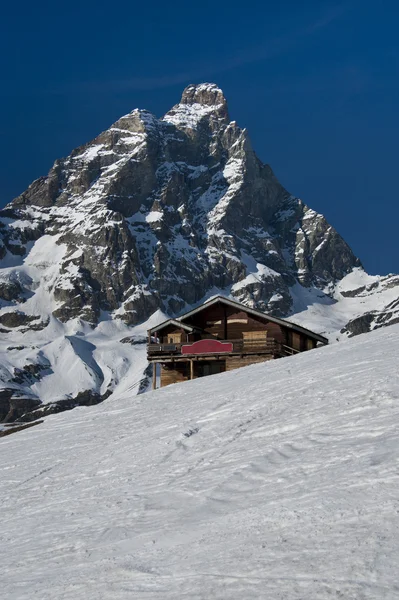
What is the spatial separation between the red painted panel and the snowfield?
2810 cm

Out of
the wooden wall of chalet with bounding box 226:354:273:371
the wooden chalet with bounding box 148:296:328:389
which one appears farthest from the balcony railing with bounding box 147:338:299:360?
the wooden wall of chalet with bounding box 226:354:273:371

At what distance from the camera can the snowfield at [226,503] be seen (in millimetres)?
8422

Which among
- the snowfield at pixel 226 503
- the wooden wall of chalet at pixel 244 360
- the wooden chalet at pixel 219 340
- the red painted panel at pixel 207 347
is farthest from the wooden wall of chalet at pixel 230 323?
the snowfield at pixel 226 503

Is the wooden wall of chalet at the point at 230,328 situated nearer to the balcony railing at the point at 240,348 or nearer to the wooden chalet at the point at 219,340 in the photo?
the wooden chalet at the point at 219,340

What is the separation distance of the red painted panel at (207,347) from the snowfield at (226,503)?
2810 cm

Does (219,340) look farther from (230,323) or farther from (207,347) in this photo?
(230,323)

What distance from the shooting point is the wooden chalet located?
4897 centimetres

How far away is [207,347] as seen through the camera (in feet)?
161

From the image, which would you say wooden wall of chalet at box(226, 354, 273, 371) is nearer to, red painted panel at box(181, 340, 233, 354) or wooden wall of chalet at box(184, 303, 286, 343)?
red painted panel at box(181, 340, 233, 354)

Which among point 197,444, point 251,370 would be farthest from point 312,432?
point 251,370

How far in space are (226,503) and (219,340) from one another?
39.0m

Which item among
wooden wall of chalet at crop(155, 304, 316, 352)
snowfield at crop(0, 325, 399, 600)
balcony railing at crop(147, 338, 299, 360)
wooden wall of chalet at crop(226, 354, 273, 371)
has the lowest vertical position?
snowfield at crop(0, 325, 399, 600)

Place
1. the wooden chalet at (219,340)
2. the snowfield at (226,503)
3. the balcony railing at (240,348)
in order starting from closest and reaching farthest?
1. the snowfield at (226,503)
2. the balcony railing at (240,348)
3. the wooden chalet at (219,340)

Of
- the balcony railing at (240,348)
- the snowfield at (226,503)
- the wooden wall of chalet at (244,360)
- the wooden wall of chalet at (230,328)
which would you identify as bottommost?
the snowfield at (226,503)
